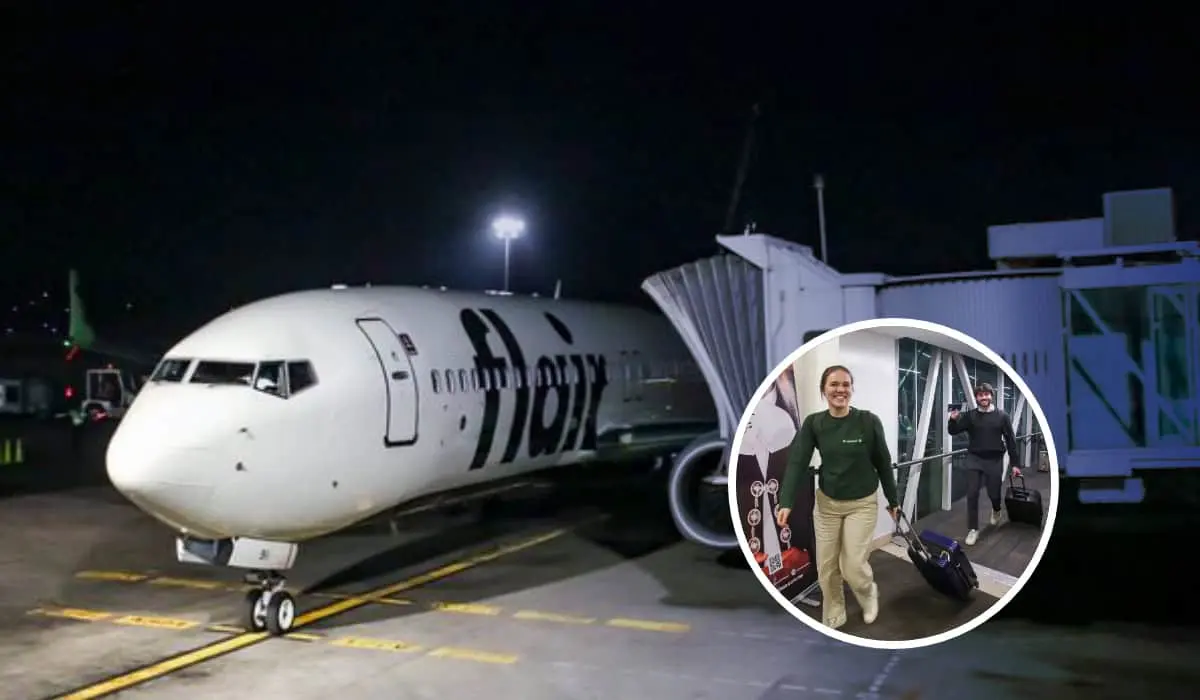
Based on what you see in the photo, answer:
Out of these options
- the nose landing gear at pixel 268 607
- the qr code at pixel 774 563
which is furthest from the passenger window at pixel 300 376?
the qr code at pixel 774 563

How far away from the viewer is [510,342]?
17.3m

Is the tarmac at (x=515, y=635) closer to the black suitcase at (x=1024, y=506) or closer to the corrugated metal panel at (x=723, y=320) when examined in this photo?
the corrugated metal panel at (x=723, y=320)

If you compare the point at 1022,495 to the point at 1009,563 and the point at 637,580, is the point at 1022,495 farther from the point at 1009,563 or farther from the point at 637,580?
the point at 637,580

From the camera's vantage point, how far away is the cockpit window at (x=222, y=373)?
11617mm

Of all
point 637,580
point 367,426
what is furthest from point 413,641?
point 637,580

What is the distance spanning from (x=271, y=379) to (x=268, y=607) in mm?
2396

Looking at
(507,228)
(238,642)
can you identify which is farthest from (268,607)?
(507,228)

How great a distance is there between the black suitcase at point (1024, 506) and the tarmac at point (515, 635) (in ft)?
13.9

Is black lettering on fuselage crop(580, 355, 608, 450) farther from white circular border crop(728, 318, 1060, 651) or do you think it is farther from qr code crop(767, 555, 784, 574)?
white circular border crop(728, 318, 1060, 651)

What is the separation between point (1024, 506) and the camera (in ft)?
18.3

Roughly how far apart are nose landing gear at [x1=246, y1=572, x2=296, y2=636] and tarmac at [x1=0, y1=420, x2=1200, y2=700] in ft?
0.62

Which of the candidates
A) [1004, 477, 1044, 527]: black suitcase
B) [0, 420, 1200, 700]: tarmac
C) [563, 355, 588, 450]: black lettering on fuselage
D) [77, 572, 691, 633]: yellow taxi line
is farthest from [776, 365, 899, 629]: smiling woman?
[563, 355, 588, 450]: black lettering on fuselage

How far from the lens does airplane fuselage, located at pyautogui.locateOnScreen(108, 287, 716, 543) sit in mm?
10875

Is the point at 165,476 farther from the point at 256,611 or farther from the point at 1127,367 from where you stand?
the point at 1127,367
